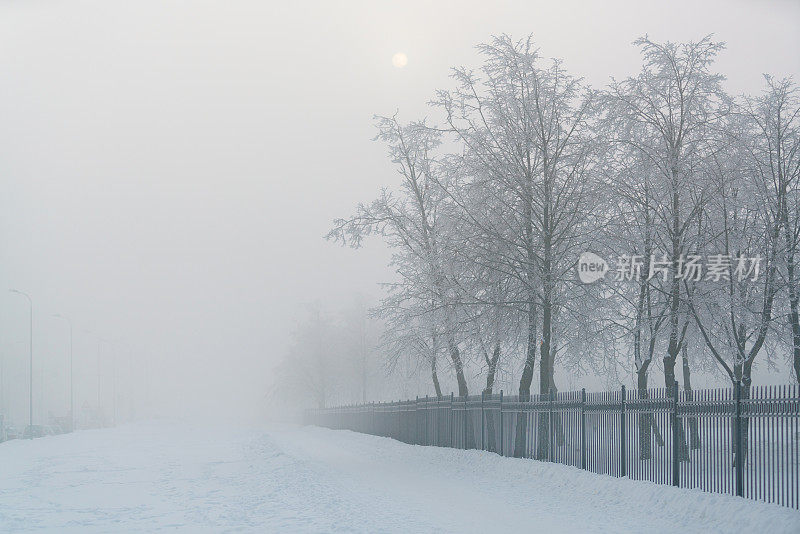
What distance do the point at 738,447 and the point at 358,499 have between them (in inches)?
298

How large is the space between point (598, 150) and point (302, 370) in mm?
63694

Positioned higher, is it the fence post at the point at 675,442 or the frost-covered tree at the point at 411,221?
the frost-covered tree at the point at 411,221

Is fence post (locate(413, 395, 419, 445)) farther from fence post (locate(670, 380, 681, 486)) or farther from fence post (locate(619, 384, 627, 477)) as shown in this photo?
fence post (locate(670, 380, 681, 486))

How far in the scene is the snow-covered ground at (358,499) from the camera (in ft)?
43.6

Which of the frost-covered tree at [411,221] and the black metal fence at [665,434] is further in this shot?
the frost-covered tree at [411,221]

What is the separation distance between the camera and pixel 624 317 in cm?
2394

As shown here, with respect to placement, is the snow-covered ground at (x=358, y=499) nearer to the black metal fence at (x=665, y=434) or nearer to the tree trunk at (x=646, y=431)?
the black metal fence at (x=665, y=434)

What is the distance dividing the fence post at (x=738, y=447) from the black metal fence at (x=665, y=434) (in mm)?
15

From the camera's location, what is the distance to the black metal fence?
39.9 ft

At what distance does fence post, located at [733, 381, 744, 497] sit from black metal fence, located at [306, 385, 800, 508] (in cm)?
1

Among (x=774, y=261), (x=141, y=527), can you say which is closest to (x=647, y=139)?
(x=774, y=261)

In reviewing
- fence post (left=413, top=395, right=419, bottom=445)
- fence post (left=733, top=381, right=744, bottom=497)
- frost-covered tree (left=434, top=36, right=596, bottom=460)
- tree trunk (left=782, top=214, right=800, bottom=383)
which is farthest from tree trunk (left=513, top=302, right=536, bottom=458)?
fence post (left=733, top=381, right=744, bottom=497)

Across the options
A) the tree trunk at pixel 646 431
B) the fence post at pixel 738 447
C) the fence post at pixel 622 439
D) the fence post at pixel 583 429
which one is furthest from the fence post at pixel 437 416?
the fence post at pixel 738 447

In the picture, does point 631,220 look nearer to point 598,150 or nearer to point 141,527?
point 598,150
